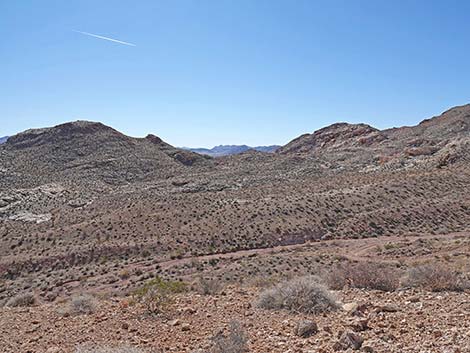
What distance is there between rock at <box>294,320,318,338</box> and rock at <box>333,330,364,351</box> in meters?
0.71

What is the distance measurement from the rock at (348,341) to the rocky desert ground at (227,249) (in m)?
0.02

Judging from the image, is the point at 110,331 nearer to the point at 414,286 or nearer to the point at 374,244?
the point at 414,286

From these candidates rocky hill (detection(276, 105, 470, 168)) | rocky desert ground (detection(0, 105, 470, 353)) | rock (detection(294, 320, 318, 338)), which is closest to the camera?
rock (detection(294, 320, 318, 338))

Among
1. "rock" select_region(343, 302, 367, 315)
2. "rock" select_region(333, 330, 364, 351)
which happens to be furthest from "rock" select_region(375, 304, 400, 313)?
"rock" select_region(333, 330, 364, 351)

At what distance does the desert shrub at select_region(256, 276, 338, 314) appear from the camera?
27.2 feet

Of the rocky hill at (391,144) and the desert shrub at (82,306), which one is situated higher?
the rocky hill at (391,144)

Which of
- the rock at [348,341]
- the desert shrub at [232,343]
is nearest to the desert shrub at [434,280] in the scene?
the rock at [348,341]

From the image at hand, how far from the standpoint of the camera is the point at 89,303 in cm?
1002

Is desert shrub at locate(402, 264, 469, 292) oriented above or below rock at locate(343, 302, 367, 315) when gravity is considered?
above

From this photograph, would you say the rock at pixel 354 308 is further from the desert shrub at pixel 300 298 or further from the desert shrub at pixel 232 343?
the desert shrub at pixel 232 343

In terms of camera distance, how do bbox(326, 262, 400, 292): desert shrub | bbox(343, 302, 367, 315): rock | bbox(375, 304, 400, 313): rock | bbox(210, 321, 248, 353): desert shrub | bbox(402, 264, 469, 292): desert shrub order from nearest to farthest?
1. bbox(210, 321, 248, 353): desert shrub
2. bbox(375, 304, 400, 313): rock
3. bbox(343, 302, 367, 315): rock
4. bbox(402, 264, 469, 292): desert shrub
5. bbox(326, 262, 400, 292): desert shrub

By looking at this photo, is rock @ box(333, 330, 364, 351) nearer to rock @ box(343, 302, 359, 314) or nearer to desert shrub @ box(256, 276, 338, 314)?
rock @ box(343, 302, 359, 314)

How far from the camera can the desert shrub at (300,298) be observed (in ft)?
27.2

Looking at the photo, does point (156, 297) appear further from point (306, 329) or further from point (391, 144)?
point (391, 144)
